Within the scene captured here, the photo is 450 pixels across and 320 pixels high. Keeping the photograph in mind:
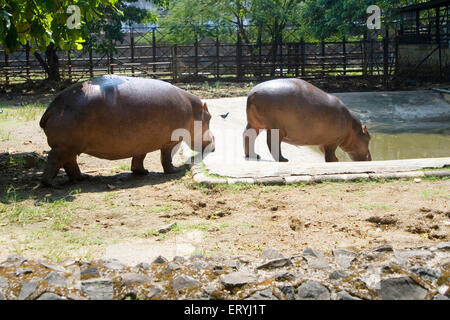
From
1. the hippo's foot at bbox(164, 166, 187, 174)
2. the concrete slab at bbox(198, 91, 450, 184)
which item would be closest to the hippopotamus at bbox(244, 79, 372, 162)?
the concrete slab at bbox(198, 91, 450, 184)

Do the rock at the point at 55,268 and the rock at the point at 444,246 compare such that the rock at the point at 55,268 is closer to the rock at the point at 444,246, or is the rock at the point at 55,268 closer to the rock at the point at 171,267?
the rock at the point at 171,267

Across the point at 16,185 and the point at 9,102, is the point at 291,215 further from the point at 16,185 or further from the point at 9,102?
the point at 9,102

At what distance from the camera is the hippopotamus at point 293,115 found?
901 cm

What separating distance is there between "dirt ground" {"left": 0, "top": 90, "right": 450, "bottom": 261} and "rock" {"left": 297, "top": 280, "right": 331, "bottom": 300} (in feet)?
2.88

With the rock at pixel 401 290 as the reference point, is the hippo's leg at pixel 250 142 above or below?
above

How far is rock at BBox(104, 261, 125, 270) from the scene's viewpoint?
13.5 ft

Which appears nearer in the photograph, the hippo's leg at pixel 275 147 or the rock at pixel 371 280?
the rock at pixel 371 280

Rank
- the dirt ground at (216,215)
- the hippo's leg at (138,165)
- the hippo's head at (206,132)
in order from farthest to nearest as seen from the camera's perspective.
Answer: the hippo's head at (206,132) → the hippo's leg at (138,165) → the dirt ground at (216,215)

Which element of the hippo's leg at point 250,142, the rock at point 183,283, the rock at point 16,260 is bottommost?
the rock at point 183,283

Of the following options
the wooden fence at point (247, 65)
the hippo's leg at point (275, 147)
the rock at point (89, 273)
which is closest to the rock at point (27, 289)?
the rock at point (89, 273)

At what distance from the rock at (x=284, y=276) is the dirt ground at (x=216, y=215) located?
2.26 feet

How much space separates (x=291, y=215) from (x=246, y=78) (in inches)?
690

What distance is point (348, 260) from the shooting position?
4.11 meters

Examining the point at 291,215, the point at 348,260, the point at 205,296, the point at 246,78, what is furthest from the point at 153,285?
the point at 246,78
